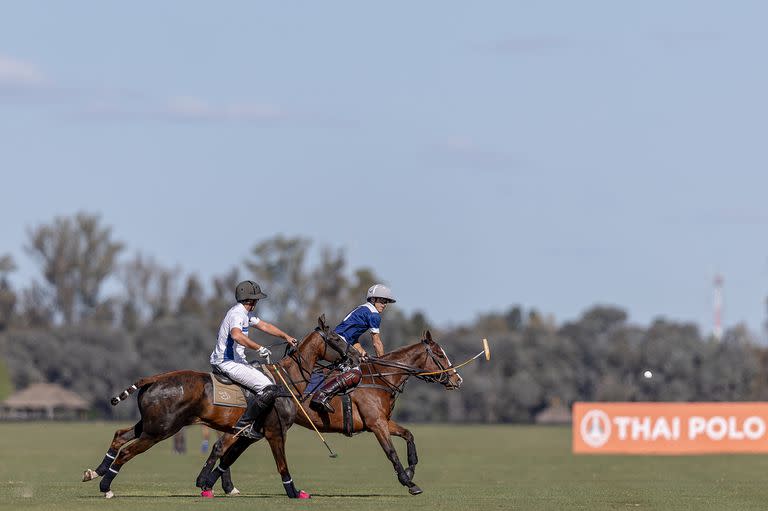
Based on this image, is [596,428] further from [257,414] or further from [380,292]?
[257,414]

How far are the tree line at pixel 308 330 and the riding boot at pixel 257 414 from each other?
68162mm

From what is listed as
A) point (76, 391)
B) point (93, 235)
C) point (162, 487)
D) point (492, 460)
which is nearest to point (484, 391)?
point (76, 391)

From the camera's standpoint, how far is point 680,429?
42.2 metres

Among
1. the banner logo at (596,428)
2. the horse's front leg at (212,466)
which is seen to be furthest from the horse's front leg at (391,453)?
the banner logo at (596,428)

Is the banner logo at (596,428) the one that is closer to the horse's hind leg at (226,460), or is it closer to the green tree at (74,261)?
the horse's hind leg at (226,460)

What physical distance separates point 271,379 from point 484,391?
75019mm

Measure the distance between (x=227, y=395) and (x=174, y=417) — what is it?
740mm

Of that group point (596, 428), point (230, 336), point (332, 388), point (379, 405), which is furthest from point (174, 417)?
point (596, 428)

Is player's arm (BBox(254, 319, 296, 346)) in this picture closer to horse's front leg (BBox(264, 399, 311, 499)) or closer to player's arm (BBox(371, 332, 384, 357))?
horse's front leg (BBox(264, 399, 311, 499))

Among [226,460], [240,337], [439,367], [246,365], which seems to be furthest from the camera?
[439,367]

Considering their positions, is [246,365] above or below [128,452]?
above

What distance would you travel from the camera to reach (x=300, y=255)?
395ft

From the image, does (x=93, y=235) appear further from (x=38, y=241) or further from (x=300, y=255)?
(x=300, y=255)

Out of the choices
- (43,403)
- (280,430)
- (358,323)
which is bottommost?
(43,403)
